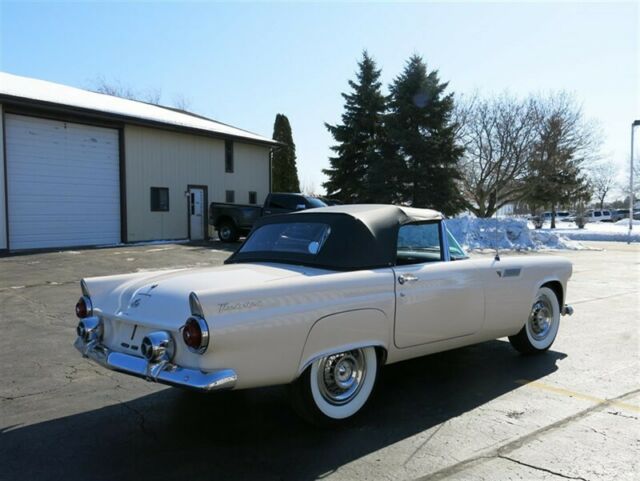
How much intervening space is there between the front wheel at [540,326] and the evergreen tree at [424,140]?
24.3 metres

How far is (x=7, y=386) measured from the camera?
4719 millimetres

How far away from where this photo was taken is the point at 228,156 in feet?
82.3

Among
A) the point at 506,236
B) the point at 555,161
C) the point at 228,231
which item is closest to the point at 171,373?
the point at 228,231

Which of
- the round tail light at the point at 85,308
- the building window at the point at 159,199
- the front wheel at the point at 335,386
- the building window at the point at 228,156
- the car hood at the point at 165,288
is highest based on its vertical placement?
the building window at the point at 228,156

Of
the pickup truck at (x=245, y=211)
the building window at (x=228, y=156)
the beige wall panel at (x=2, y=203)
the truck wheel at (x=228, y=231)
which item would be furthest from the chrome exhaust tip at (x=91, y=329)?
the building window at (x=228, y=156)

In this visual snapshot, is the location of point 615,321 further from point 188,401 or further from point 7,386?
point 7,386

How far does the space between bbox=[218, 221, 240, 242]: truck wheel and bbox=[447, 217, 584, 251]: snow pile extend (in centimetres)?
956

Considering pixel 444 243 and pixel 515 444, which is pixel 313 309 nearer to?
pixel 515 444

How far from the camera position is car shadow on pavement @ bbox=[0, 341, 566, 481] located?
3209 mm

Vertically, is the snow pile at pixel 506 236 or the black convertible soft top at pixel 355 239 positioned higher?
the black convertible soft top at pixel 355 239

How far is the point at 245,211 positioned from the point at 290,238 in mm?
16489

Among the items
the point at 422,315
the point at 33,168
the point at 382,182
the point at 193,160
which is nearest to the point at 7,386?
the point at 422,315

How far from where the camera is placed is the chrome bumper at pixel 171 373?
3139 mm

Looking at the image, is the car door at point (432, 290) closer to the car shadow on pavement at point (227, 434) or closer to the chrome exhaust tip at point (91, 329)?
the car shadow on pavement at point (227, 434)
